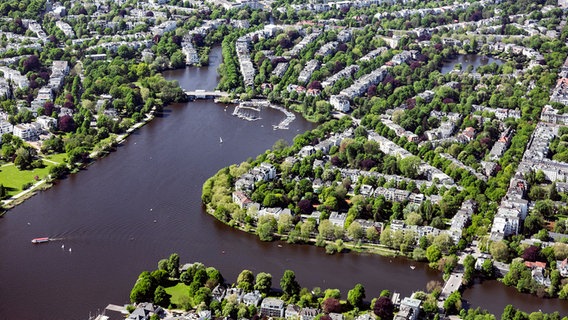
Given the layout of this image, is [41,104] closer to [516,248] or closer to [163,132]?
[163,132]

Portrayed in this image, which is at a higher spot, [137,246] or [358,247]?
[358,247]

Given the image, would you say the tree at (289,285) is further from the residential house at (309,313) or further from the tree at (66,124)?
the tree at (66,124)

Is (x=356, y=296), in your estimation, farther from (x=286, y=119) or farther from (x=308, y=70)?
(x=308, y=70)

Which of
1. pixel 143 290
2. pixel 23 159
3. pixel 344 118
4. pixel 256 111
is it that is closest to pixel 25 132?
pixel 23 159

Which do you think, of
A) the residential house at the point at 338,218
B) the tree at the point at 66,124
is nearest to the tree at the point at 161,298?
the residential house at the point at 338,218

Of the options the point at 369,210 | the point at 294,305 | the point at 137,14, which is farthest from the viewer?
the point at 137,14

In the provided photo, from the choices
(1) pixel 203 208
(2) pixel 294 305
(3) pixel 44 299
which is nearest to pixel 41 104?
(1) pixel 203 208
